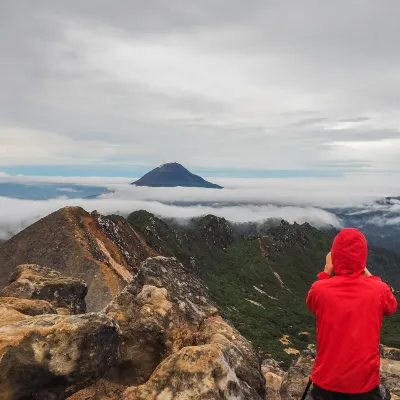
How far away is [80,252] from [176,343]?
35.6 metres

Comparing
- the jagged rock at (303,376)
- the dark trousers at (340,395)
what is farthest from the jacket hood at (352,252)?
the jagged rock at (303,376)

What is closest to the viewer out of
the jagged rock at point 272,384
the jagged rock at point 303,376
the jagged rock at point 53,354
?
the jagged rock at point 53,354

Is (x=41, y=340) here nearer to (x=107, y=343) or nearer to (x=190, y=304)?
(x=107, y=343)

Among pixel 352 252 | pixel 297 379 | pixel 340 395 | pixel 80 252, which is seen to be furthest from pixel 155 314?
pixel 80 252

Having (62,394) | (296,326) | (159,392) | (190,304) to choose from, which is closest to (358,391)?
(159,392)

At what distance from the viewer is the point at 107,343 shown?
14258 mm

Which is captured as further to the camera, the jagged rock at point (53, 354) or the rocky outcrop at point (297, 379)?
the rocky outcrop at point (297, 379)

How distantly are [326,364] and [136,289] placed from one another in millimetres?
13331

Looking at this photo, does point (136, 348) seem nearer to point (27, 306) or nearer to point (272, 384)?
point (27, 306)

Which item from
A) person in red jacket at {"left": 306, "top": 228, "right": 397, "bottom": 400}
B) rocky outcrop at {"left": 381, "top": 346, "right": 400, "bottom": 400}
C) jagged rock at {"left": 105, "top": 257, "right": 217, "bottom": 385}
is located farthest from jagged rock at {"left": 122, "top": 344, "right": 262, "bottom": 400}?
rocky outcrop at {"left": 381, "top": 346, "right": 400, "bottom": 400}

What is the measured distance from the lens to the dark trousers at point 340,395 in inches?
400

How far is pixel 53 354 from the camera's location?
1288cm

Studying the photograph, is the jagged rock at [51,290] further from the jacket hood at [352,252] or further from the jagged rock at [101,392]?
the jacket hood at [352,252]

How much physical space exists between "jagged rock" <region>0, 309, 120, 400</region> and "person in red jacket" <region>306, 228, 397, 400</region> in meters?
7.79
